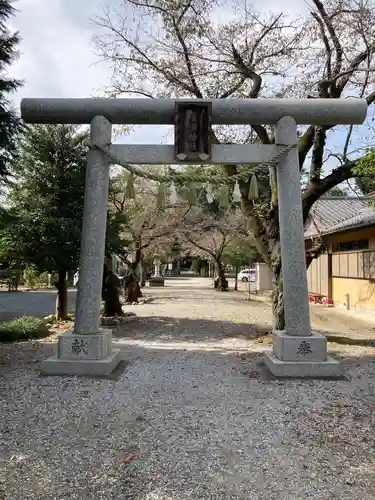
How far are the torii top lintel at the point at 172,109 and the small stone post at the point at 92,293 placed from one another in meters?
0.24

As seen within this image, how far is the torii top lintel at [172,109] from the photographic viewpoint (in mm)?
6410

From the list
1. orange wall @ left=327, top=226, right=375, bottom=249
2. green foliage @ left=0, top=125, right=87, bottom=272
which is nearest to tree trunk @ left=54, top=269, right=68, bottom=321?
green foliage @ left=0, top=125, right=87, bottom=272

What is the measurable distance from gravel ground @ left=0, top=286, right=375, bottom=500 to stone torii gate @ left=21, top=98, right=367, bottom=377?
3.04 ft

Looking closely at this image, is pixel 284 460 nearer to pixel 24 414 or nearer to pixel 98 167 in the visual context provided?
pixel 24 414

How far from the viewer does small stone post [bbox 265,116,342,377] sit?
5.75 metres

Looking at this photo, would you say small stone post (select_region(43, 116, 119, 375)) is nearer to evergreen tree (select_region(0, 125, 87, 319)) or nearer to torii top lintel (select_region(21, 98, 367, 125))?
torii top lintel (select_region(21, 98, 367, 125))

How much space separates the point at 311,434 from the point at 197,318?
9.50 meters

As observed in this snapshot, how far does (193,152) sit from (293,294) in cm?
254

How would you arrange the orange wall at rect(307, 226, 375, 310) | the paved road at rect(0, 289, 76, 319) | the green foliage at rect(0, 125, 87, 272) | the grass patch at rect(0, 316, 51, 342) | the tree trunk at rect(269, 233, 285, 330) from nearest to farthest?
the tree trunk at rect(269, 233, 285, 330), the grass patch at rect(0, 316, 51, 342), the green foliage at rect(0, 125, 87, 272), the orange wall at rect(307, 226, 375, 310), the paved road at rect(0, 289, 76, 319)

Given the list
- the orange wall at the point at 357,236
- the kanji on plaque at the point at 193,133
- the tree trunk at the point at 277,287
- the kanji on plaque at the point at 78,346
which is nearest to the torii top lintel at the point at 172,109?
the kanji on plaque at the point at 193,133

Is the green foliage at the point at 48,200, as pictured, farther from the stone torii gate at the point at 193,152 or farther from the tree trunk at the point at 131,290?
the tree trunk at the point at 131,290

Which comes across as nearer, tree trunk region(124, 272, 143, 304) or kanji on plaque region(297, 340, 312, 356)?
kanji on plaque region(297, 340, 312, 356)

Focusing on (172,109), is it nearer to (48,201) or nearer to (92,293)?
(92,293)

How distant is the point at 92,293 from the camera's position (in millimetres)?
6227
